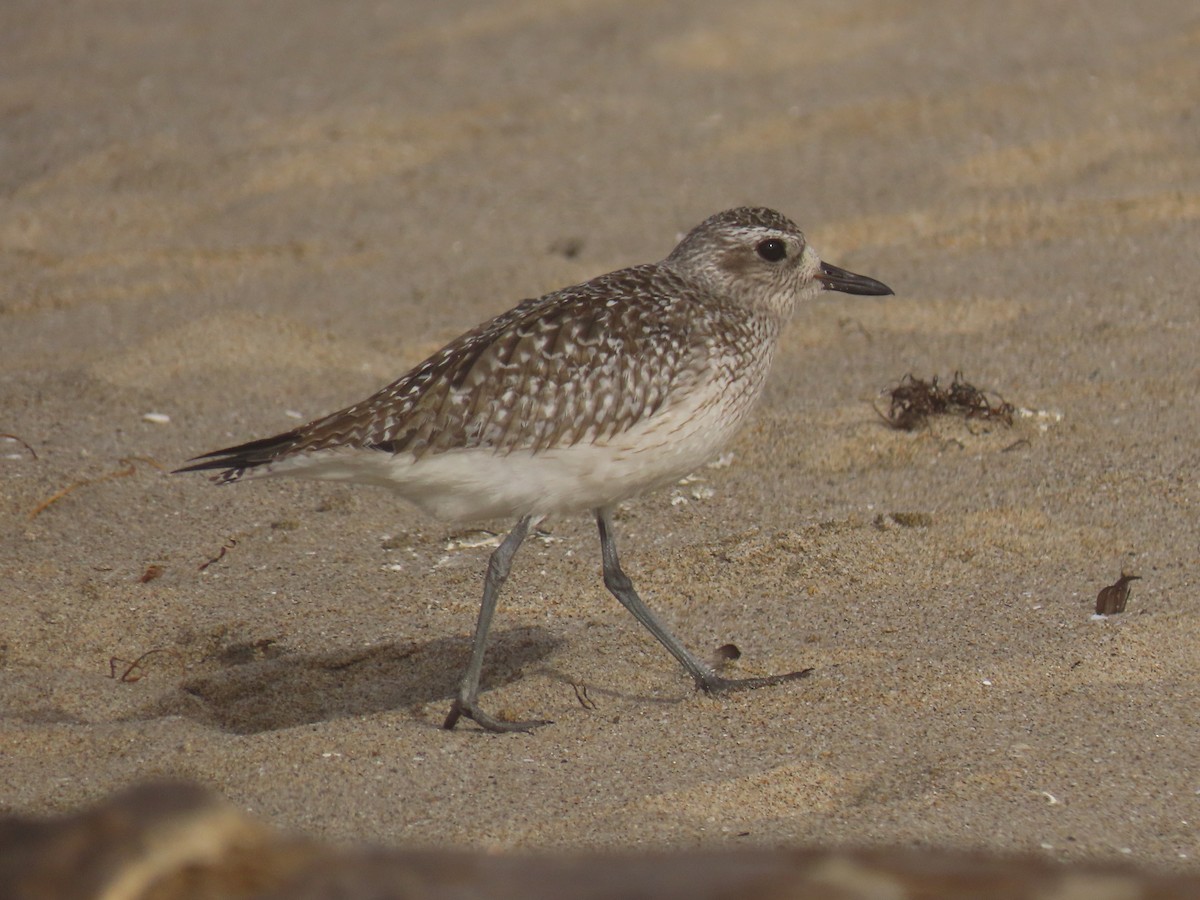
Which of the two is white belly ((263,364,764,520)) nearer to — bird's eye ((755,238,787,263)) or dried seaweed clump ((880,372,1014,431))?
bird's eye ((755,238,787,263))

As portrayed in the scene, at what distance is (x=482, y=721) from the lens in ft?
14.4

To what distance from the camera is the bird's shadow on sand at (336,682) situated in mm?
4602

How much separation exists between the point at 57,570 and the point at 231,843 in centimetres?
369

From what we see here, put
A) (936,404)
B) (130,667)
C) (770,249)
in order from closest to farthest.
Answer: (130,667), (770,249), (936,404)

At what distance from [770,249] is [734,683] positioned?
4.34 ft

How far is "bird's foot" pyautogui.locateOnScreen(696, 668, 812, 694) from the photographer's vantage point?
14.8 ft

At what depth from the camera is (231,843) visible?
1.87 meters

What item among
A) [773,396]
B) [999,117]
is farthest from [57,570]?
[999,117]

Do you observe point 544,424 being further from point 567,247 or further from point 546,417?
point 567,247

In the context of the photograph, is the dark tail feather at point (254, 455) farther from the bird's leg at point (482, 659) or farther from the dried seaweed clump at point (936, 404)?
the dried seaweed clump at point (936, 404)

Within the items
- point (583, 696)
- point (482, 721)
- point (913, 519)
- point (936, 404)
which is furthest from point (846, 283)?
point (482, 721)

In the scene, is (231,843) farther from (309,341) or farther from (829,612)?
(309,341)

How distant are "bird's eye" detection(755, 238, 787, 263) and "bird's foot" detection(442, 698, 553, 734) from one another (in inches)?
61.0

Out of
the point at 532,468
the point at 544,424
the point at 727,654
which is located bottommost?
the point at 727,654
